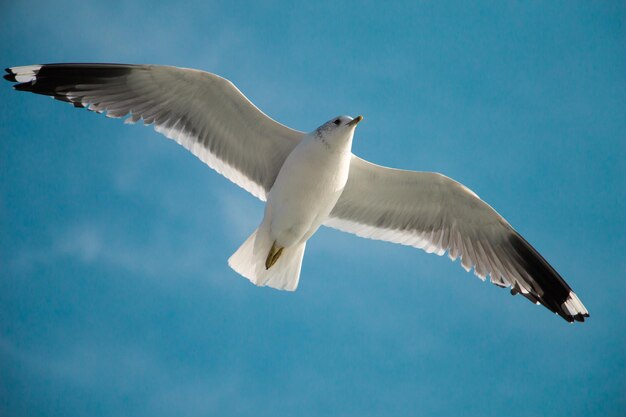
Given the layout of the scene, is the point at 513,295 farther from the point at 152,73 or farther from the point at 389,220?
the point at 152,73

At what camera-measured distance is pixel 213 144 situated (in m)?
5.59

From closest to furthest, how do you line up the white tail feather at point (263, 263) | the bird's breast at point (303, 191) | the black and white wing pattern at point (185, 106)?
the bird's breast at point (303, 191), the black and white wing pattern at point (185, 106), the white tail feather at point (263, 263)

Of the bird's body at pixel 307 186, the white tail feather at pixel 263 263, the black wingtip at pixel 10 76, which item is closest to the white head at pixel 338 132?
the bird's body at pixel 307 186

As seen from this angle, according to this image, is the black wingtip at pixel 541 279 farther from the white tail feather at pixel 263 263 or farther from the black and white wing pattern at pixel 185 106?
the black and white wing pattern at pixel 185 106

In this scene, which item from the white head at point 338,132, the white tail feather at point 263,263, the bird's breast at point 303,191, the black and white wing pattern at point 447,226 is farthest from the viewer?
the black and white wing pattern at point 447,226

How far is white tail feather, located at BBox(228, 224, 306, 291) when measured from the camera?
17.6ft

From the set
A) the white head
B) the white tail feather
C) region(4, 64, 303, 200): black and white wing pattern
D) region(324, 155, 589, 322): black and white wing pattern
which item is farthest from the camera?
region(324, 155, 589, 322): black and white wing pattern

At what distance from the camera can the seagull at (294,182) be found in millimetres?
5215

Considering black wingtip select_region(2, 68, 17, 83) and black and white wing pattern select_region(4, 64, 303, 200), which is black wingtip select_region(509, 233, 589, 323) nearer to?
black and white wing pattern select_region(4, 64, 303, 200)

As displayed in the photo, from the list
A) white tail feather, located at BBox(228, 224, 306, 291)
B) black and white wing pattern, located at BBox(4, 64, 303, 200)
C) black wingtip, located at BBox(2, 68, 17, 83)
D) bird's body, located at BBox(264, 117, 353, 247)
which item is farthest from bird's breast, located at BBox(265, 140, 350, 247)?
black wingtip, located at BBox(2, 68, 17, 83)

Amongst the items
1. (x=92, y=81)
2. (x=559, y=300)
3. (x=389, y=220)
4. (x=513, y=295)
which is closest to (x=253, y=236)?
(x=389, y=220)

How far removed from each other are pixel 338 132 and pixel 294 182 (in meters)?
0.49

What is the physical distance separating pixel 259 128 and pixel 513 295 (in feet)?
7.65

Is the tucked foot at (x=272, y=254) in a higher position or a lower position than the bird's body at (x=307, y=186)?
lower
